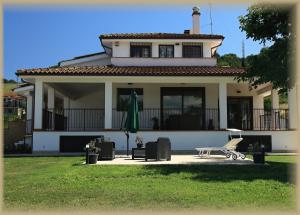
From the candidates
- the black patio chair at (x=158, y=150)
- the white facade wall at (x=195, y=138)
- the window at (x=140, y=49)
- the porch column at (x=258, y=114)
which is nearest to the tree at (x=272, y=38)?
the black patio chair at (x=158, y=150)

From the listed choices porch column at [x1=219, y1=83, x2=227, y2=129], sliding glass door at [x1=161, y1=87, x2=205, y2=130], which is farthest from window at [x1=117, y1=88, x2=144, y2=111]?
porch column at [x1=219, y1=83, x2=227, y2=129]

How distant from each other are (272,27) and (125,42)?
1127cm

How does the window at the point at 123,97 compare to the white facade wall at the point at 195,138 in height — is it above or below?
above

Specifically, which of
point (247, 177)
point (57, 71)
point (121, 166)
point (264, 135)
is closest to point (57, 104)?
point (57, 71)

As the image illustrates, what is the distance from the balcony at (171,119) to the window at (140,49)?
11.6ft

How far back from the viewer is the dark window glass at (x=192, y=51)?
922 inches

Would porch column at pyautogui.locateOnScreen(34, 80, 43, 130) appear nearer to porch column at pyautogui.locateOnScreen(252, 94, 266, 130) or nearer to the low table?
the low table

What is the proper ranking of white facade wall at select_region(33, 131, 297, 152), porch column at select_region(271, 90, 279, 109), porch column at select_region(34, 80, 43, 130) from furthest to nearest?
porch column at select_region(271, 90, 279, 109) < white facade wall at select_region(33, 131, 297, 152) < porch column at select_region(34, 80, 43, 130)

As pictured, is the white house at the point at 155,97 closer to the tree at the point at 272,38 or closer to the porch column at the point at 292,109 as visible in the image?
the porch column at the point at 292,109

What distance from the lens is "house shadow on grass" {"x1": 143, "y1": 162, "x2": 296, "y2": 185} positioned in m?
9.60

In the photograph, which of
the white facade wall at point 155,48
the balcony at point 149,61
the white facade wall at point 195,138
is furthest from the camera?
the white facade wall at point 155,48

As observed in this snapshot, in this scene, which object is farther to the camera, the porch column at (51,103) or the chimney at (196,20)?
the chimney at (196,20)

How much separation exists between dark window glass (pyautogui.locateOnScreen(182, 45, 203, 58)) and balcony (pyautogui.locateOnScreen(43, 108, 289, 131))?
137 inches

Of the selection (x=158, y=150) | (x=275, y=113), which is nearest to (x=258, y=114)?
(x=275, y=113)
